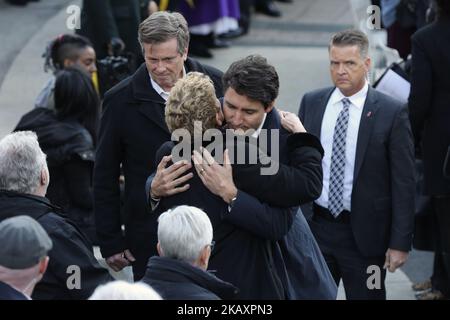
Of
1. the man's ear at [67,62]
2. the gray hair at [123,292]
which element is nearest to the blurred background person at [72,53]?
the man's ear at [67,62]

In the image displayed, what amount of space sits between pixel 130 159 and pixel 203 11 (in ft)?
19.4

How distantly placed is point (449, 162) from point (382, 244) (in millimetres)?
928

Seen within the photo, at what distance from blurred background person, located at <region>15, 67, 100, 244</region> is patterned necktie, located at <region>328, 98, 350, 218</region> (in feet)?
4.83

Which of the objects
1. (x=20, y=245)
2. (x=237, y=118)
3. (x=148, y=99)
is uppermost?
(x=148, y=99)

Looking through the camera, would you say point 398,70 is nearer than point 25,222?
No

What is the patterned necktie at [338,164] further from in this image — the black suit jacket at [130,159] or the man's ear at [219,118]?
the man's ear at [219,118]

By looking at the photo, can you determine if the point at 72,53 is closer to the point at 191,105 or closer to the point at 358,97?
the point at 358,97

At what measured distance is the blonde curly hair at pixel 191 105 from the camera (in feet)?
14.5

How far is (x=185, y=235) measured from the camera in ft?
13.5

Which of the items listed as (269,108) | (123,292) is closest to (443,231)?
(269,108)

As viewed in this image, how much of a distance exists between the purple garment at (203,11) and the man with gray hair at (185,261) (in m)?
7.12

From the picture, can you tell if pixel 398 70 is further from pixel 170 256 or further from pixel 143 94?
pixel 170 256

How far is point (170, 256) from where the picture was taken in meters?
4.12
